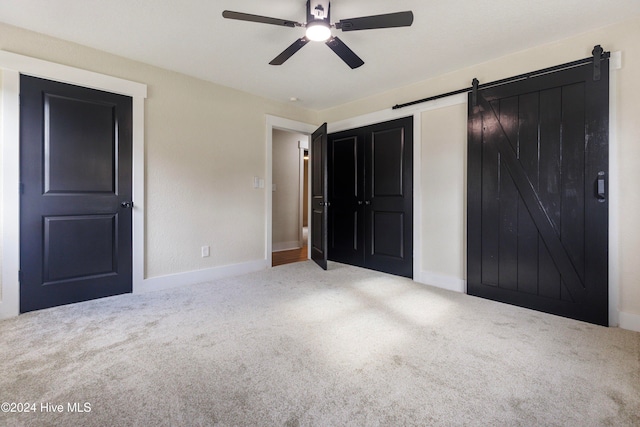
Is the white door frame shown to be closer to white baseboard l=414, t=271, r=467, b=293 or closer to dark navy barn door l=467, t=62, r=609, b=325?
white baseboard l=414, t=271, r=467, b=293

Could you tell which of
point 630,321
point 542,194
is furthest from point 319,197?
point 630,321

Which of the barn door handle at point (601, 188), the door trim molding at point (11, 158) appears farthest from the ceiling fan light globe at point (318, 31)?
the barn door handle at point (601, 188)

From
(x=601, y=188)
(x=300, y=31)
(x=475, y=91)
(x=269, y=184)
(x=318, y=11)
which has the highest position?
(x=300, y=31)

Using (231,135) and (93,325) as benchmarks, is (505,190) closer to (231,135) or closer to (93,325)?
(231,135)

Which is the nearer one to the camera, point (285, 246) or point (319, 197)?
point (319, 197)

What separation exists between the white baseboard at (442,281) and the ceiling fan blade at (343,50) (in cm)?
237

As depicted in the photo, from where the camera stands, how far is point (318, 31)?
206 centimetres

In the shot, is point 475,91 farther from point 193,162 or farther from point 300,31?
point 193,162

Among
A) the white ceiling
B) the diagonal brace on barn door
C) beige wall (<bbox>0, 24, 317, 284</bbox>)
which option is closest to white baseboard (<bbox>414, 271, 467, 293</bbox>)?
the diagonal brace on barn door

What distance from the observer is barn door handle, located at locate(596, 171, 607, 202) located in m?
2.29

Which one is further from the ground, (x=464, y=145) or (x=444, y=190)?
(x=464, y=145)

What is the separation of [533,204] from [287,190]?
14.0 ft

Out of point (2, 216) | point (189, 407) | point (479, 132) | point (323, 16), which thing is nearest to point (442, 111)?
point (479, 132)

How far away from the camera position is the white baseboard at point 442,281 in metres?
3.15
